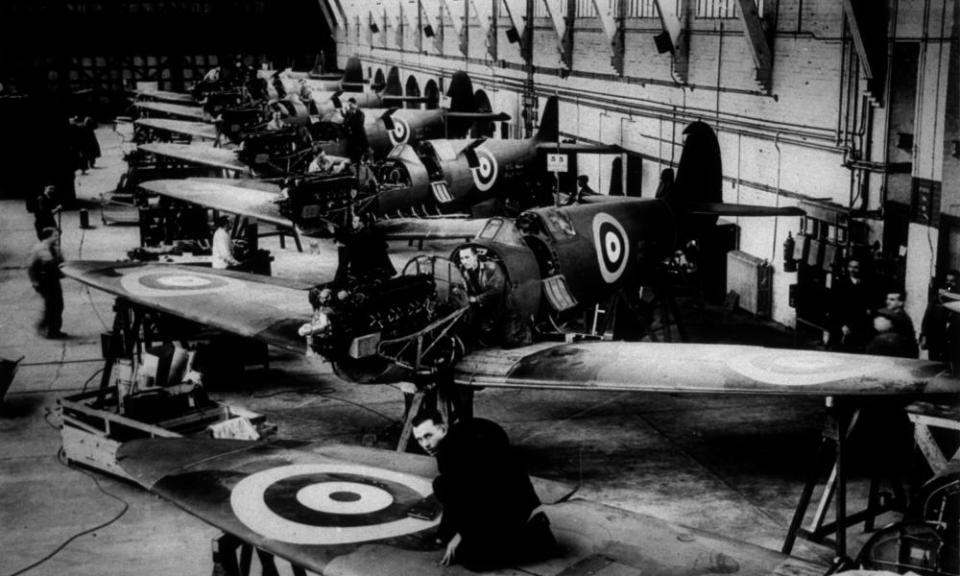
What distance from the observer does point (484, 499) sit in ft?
15.1

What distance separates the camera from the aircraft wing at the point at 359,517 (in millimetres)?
4664

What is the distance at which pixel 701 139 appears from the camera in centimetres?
1462

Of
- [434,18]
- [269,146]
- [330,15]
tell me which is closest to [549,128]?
[269,146]

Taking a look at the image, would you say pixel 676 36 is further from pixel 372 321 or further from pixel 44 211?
pixel 372 321

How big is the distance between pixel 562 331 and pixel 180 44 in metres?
37.4

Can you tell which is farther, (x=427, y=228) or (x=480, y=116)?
(x=480, y=116)

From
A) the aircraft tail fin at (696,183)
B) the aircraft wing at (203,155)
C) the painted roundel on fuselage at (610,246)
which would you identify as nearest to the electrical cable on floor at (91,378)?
the painted roundel on fuselage at (610,246)

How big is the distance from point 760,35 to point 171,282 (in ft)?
28.2

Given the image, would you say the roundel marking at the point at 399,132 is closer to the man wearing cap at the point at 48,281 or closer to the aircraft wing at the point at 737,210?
the man wearing cap at the point at 48,281

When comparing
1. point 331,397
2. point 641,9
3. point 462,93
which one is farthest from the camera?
point 462,93

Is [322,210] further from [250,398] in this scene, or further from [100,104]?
[100,104]

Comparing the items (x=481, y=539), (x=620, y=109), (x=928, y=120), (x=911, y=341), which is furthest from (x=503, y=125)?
(x=481, y=539)

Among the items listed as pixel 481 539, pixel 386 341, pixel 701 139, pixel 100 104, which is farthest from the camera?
pixel 100 104

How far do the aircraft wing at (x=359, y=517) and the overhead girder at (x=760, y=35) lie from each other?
10.5m
